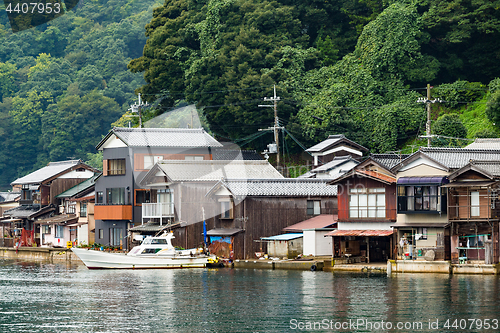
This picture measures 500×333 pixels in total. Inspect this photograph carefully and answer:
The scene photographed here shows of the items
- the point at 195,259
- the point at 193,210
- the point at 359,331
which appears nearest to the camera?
the point at 359,331

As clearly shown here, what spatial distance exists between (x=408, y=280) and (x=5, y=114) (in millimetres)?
103147

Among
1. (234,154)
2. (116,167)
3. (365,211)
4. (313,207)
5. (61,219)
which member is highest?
(234,154)

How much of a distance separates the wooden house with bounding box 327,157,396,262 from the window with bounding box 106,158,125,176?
2163cm

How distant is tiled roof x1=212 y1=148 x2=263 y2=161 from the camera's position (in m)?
66.0

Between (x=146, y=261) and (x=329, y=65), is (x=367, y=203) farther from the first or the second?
(x=329, y=65)

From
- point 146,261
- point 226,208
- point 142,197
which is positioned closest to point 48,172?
point 142,197

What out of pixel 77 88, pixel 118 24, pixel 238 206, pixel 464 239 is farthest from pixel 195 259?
pixel 118 24

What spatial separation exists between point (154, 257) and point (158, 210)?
7284mm

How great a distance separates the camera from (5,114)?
128 meters

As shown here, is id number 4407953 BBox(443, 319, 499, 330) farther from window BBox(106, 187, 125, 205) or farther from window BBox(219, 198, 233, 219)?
window BBox(106, 187, 125, 205)

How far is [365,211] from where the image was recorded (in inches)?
1849

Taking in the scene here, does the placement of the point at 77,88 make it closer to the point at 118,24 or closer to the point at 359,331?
the point at 118,24

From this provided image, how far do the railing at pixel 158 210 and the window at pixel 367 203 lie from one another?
14972 mm

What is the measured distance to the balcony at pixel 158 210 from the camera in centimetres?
5603
